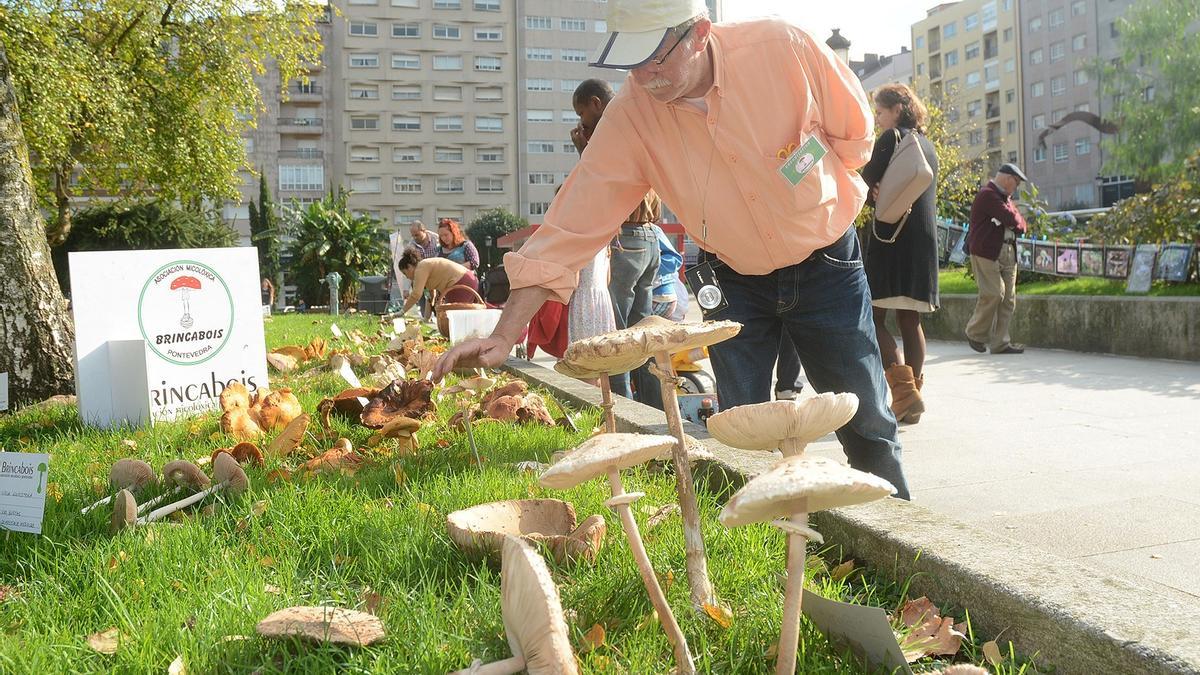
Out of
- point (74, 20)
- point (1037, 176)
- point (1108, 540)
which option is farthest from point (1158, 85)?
point (1108, 540)

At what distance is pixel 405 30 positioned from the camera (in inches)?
3258

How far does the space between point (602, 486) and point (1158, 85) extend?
60280 millimetres

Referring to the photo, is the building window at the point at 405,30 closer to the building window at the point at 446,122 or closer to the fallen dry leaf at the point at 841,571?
the building window at the point at 446,122

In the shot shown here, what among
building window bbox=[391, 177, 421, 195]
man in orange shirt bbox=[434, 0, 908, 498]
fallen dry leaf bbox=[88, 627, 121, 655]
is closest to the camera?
fallen dry leaf bbox=[88, 627, 121, 655]

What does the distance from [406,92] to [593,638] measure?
3361 inches

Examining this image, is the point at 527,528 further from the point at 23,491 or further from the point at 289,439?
the point at 289,439

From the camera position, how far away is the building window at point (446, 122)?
8306 cm

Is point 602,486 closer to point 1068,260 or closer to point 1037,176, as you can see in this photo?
point 1068,260

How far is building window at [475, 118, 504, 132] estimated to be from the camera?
83750mm

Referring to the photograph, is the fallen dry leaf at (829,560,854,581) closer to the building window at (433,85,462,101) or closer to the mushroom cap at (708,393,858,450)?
the mushroom cap at (708,393,858,450)

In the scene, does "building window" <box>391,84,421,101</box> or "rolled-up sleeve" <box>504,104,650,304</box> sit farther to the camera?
"building window" <box>391,84,421,101</box>

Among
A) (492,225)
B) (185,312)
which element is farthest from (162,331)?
(492,225)

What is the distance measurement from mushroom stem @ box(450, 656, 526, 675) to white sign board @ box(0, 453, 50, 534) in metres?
1.64

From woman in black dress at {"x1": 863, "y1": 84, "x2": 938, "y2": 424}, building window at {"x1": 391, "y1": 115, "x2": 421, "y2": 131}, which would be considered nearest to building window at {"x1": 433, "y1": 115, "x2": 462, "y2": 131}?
building window at {"x1": 391, "y1": 115, "x2": 421, "y2": 131}
